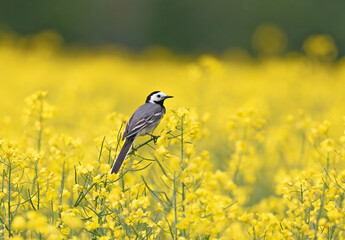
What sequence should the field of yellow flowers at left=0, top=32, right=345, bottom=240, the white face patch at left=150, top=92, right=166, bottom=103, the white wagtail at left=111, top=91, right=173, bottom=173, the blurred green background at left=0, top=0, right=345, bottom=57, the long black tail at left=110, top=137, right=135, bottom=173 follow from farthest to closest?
the blurred green background at left=0, top=0, right=345, bottom=57, the white face patch at left=150, top=92, right=166, bottom=103, the white wagtail at left=111, top=91, right=173, bottom=173, the long black tail at left=110, top=137, right=135, bottom=173, the field of yellow flowers at left=0, top=32, right=345, bottom=240

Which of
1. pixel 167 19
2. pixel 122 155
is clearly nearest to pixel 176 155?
pixel 122 155

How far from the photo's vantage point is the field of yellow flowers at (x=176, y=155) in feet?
13.0

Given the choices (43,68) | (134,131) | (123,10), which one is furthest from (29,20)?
(134,131)

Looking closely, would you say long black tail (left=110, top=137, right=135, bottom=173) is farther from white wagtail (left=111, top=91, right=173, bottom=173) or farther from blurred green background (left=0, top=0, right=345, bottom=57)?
blurred green background (left=0, top=0, right=345, bottom=57)

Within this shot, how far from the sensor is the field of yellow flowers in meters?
3.96

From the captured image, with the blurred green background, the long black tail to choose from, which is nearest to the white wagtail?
the long black tail

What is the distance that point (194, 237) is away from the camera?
4.07 meters

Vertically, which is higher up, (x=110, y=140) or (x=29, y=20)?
(x=29, y=20)

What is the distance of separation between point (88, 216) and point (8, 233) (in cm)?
52

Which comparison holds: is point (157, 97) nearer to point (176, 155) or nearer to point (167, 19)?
point (176, 155)

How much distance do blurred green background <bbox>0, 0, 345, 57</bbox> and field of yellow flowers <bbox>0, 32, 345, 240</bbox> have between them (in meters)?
6.17

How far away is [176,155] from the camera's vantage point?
4059mm

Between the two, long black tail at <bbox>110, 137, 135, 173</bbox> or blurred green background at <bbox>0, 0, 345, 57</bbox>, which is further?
blurred green background at <bbox>0, 0, 345, 57</bbox>

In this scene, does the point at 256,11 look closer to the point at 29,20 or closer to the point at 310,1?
the point at 310,1
